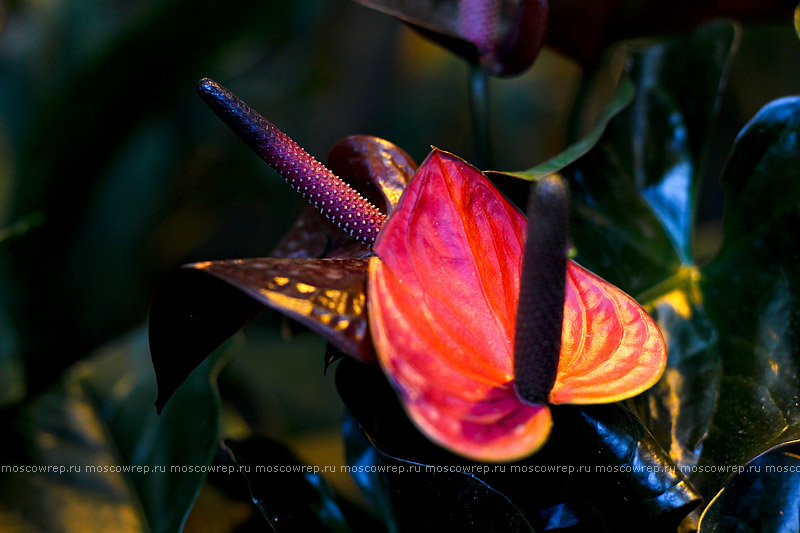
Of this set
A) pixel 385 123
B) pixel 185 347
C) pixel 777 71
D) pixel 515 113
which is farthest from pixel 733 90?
pixel 185 347

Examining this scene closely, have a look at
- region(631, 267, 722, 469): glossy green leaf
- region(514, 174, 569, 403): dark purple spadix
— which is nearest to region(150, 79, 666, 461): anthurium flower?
region(514, 174, 569, 403): dark purple spadix

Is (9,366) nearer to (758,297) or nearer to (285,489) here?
(285,489)

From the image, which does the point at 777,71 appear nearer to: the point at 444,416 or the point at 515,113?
the point at 515,113

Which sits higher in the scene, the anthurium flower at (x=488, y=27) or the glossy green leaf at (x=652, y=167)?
the anthurium flower at (x=488, y=27)

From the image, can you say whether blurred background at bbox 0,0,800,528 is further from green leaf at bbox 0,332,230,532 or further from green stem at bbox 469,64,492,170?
green stem at bbox 469,64,492,170

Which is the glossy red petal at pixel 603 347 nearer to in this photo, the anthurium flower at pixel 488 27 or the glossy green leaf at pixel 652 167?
the glossy green leaf at pixel 652 167

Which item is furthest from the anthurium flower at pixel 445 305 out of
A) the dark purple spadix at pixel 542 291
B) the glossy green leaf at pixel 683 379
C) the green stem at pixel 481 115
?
the green stem at pixel 481 115
